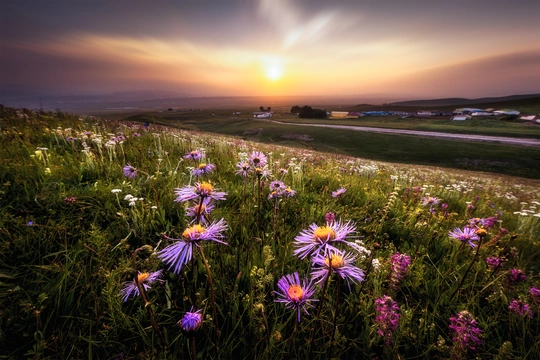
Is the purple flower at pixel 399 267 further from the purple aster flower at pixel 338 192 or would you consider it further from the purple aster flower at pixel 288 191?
the purple aster flower at pixel 288 191

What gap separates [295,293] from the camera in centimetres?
141

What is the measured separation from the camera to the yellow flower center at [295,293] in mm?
1387

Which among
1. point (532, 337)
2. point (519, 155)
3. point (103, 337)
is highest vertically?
point (103, 337)

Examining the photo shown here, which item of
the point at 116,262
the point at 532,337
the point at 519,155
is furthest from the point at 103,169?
the point at 519,155

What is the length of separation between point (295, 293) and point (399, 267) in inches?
50.6

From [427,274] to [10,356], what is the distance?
337 cm

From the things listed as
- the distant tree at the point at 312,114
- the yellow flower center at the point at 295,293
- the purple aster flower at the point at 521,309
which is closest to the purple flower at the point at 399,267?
the purple aster flower at the point at 521,309

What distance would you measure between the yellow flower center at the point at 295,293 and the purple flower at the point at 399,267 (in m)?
1.17

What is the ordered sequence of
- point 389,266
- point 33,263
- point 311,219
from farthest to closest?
point 311,219 < point 389,266 < point 33,263

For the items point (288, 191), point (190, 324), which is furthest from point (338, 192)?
point (190, 324)

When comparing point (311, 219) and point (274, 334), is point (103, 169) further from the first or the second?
point (274, 334)

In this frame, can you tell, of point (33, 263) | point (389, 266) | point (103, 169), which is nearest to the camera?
point (33, 263)

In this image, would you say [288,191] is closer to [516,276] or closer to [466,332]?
[466,332]

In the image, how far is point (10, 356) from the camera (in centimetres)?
150
